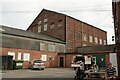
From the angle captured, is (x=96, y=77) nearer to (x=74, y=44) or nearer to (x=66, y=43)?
(x=66, y=43)

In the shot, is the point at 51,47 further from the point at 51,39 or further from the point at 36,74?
the point at 36,74

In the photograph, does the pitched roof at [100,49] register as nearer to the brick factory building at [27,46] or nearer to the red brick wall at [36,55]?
the brick factory building at [27,46]

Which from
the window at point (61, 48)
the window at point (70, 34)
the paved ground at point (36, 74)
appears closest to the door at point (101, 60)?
the window at point (61, 48)

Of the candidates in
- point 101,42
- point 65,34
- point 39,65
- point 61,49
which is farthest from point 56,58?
point 101,42

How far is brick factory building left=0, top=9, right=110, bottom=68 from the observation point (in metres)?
37.4

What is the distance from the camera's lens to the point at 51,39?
46.4m

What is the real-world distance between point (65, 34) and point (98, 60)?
1178 centimetres

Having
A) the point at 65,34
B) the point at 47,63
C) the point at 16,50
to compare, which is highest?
the point at 65,34

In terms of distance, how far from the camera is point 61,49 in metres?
48.5

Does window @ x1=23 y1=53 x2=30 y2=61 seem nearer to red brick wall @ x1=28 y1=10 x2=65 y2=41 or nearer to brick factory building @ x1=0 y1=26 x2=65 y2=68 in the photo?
brick factory building @ x1=0 y1=26 x2=65 y2=68

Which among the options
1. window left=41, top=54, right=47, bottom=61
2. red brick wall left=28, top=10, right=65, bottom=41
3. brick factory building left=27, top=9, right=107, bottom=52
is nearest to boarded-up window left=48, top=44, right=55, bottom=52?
window left=41, top=54, right=47, bottom=61

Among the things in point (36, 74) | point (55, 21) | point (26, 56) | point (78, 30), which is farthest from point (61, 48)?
point (36, 74)

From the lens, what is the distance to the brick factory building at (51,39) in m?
37.4

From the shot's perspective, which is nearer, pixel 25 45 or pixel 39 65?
pixel 39 65
